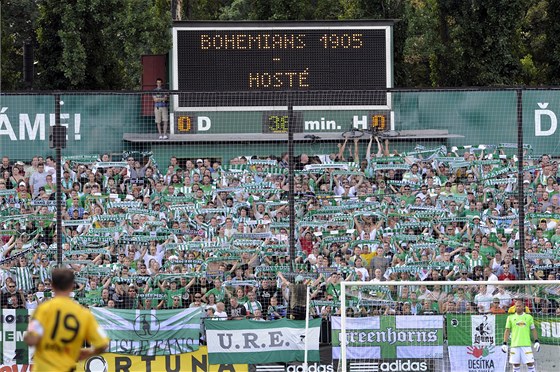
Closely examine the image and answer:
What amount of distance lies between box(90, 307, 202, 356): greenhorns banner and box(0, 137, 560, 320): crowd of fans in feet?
1.46

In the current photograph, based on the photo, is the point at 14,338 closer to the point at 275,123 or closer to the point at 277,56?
the point at 275,123

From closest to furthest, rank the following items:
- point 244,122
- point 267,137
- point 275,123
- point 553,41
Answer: point 267,137
point 275,123
point 244,122
point 553,41

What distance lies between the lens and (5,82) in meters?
36.4

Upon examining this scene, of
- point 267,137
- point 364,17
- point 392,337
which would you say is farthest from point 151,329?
point 364,17

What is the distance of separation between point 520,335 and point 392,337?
75.6 inches

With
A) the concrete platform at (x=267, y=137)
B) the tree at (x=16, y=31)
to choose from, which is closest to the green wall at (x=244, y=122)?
the concrete platform at (x=267, y=137)

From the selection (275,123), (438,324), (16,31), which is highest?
(16,31)

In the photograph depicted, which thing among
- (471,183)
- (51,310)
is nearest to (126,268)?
(471,183)

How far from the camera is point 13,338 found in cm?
1770

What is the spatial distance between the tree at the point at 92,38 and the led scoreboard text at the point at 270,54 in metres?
8.92

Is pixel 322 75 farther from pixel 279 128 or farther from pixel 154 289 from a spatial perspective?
pixel 154 289

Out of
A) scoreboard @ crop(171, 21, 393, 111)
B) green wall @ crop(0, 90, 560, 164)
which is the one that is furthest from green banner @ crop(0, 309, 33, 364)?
scoreboard @ crop(171, 21, 393, 111)

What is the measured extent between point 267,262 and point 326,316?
146 cm

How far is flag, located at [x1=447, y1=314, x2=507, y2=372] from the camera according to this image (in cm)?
1770
